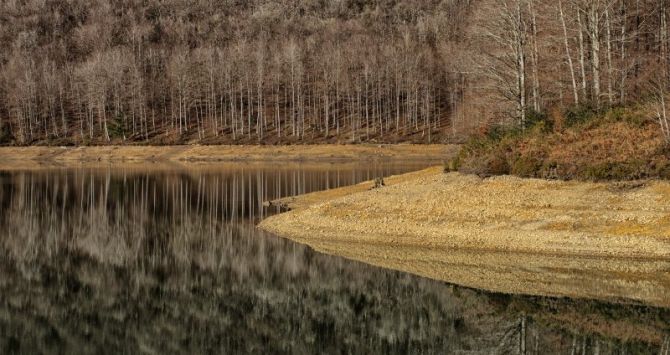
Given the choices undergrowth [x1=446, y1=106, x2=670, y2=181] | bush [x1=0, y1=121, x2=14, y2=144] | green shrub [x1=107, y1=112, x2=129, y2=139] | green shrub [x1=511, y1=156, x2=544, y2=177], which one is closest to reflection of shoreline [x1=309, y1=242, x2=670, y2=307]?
undergrowth [x1=446, y1=106, x2=670, y2=181]

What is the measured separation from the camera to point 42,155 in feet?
394

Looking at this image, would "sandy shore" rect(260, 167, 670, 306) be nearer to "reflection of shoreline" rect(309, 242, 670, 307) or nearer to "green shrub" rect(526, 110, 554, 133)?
"reflection of shoreline" rect(309, 242, 670, 307)

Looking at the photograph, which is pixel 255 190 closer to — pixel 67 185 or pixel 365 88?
pixel 67 185

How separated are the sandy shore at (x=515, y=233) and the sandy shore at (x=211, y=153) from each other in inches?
2632

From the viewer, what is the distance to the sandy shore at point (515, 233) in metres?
25.2

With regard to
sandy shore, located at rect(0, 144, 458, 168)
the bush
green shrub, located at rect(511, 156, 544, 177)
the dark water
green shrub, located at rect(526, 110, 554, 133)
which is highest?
green shrub, located at rect(526, 110, 554, 133)

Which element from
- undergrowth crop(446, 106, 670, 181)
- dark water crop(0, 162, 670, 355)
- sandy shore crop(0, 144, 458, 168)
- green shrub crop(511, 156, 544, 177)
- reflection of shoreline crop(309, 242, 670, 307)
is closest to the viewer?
dark water crop(0, 162, 670, 355)

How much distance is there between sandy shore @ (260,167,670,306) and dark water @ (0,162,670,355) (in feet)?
5.23

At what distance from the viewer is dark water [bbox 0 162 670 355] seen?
19.3 m

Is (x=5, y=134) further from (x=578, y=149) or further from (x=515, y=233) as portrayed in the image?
(x=515, y=233)

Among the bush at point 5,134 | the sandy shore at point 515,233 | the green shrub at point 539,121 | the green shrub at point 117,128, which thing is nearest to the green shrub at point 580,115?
the green shrub at point 539,121

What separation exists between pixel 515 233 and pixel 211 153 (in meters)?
89.3

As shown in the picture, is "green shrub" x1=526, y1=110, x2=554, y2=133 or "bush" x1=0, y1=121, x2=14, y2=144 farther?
"bush" x1=0, y1=121, x2=14, y2=144

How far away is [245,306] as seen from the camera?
23.7m
